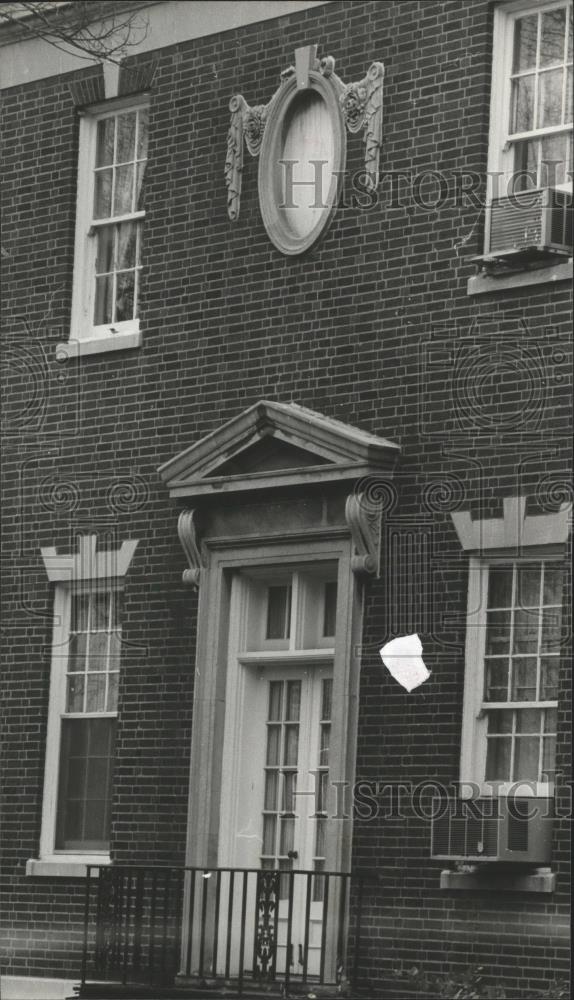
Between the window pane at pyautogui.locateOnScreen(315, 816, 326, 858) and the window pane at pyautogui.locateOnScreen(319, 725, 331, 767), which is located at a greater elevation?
the window pane at pyautogui.locateOnScreen(319, 725, 331, 767)

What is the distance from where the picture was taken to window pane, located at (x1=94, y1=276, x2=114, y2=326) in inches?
774

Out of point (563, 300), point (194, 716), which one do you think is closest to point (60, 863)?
point (194, 716)

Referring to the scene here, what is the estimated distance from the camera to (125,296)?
1952cm

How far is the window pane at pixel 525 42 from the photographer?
16281mm

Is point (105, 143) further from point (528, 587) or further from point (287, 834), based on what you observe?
point (528, 587)

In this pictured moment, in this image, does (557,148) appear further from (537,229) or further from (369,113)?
(369,113)

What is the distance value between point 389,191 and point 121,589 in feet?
13.8

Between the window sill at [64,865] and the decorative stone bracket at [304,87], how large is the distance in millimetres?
5395

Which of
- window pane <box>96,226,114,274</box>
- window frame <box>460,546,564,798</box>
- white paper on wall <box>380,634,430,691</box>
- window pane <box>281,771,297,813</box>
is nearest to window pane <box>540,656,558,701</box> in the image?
window frame <box>460,546,564,798</box>

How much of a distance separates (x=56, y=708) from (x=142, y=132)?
16.5ft

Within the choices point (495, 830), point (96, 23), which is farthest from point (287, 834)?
point (96, 23)

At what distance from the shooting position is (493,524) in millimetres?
15758

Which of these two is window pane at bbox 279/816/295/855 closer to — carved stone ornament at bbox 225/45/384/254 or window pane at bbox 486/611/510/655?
window pane at bbox 486/611/510/655

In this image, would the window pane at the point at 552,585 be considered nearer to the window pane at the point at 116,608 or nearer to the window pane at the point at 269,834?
the window pane at the point at 269,834
